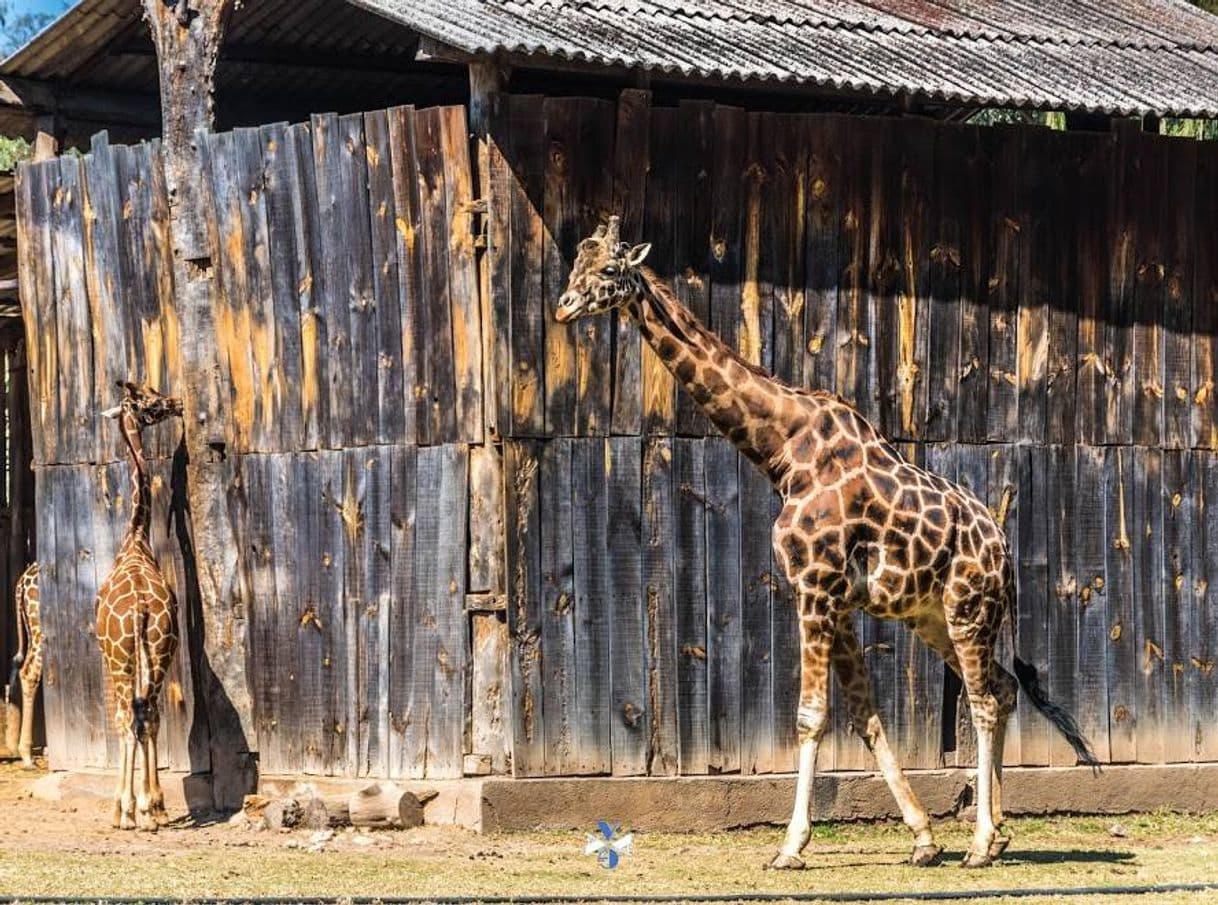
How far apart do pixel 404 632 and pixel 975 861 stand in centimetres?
362

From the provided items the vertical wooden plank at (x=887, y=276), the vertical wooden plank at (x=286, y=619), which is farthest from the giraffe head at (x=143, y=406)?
the vertical wooden plank at (x=887, y=276)

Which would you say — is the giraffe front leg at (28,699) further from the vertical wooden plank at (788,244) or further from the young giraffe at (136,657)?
the vertical wooden plank at (788,244)

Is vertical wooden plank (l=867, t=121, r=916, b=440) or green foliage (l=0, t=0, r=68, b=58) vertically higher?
green foliage (l=0, t=0, r=68, b=58)

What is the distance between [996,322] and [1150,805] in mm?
3220

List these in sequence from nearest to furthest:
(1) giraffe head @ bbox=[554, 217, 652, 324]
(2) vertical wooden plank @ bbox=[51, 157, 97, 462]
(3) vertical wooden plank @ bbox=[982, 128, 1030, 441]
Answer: (1) giraffe head @ bbox=[554, 217, 652, 324], (3) vertical wooden plank @ bbox=[982, 128, 1030, 441], (2) vertical wooden plank @ bbox=[51, 157, 97, 462]

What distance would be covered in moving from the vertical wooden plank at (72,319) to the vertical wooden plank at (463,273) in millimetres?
3356

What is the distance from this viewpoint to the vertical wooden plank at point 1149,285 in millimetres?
13242

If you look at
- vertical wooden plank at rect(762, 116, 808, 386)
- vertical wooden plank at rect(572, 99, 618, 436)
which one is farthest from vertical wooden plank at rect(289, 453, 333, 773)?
vertical wooden plank at rect(762, 116, 808, 386)

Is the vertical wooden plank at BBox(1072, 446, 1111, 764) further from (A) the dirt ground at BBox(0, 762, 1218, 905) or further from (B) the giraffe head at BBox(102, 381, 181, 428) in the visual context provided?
(B) the giraffe head at BBox(102, 381, 181, 428)

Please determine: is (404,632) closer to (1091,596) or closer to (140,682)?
(140,682)

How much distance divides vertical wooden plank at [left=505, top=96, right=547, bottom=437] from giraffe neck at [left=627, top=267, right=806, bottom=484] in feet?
4.02

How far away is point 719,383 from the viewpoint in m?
10.7

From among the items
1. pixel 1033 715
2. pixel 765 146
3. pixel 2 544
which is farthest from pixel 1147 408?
pixel 2 544

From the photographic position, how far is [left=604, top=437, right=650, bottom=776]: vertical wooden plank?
11.9 m
